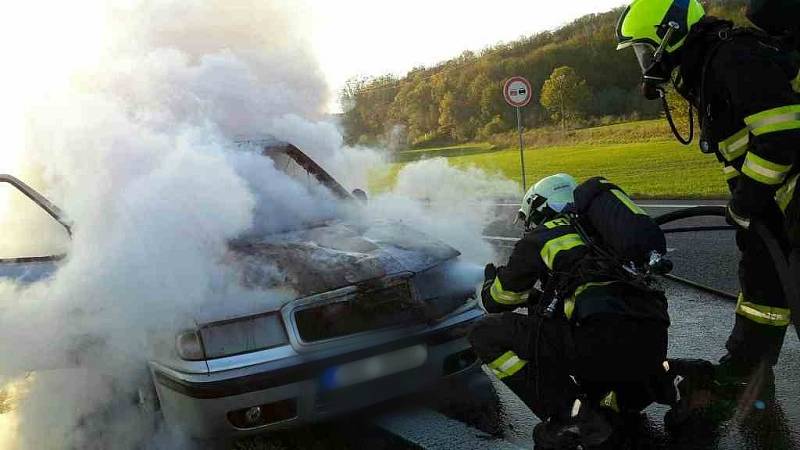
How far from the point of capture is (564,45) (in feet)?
152

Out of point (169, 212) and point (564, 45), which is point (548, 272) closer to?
point (169, 212)

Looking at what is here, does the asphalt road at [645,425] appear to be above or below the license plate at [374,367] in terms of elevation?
below

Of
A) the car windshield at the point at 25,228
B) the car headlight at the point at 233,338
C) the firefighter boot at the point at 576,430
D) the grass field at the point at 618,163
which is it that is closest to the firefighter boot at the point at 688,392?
the firefighter boot at the point at 576,430

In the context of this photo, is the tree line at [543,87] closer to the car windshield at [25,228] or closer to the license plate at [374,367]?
the car windshield at [25,228]

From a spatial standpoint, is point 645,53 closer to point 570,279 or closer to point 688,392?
point 570,279

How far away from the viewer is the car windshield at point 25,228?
4.29 m

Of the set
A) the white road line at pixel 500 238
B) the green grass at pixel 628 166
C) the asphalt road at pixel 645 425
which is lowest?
the green grass at pixel 628 166

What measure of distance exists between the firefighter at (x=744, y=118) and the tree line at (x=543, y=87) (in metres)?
22.8

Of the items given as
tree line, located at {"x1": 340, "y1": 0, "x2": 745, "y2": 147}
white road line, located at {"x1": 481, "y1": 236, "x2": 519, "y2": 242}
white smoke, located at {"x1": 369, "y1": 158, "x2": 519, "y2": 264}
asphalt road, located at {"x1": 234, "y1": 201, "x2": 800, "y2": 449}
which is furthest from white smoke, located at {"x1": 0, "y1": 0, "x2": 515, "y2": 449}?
tree line, located at {"x1": 340, "y1": 0, "x2": 745, "y2": 147}

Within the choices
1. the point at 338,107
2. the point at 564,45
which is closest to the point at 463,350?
the point at 338,107

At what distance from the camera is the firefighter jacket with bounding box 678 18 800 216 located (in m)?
2.95

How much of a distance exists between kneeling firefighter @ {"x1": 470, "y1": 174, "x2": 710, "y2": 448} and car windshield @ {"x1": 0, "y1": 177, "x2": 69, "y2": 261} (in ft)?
8.87

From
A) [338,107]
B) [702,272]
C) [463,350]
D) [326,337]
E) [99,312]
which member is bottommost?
[702,272]

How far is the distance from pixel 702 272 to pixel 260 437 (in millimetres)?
4321
